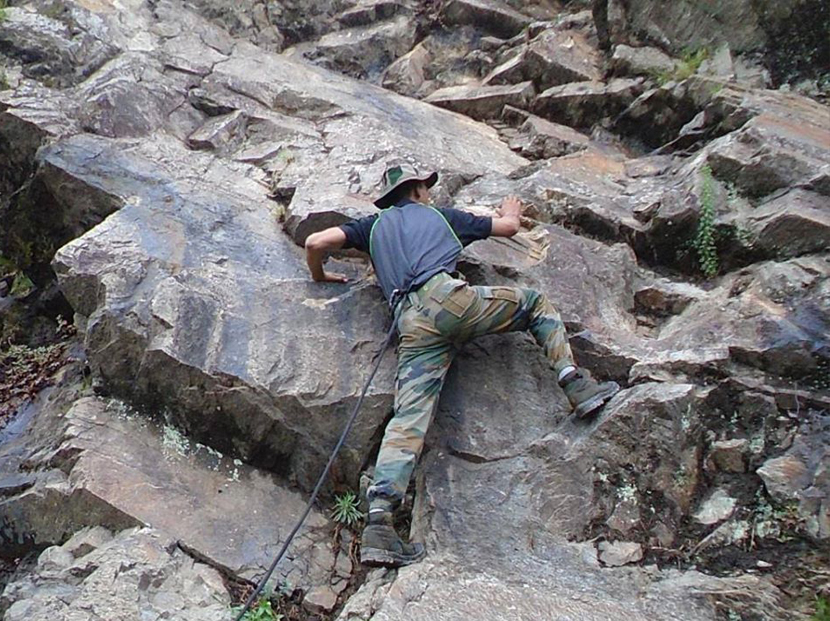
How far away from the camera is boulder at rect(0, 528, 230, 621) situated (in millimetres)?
4613

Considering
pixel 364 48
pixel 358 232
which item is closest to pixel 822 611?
pixel 358 232

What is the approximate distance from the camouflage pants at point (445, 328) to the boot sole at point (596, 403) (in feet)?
1.02

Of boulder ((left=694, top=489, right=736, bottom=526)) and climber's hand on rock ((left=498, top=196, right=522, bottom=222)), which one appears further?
climber's hand on rock ((left=498, top=196, right=522, bottom=222))

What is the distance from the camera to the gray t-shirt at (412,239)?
5723mm

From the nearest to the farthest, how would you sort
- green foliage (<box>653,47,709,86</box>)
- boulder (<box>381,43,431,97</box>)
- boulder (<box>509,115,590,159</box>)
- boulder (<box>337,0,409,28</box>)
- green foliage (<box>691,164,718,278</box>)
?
green foliage (<box>691,164,718,278</box>) → boulder (<box>509,115,590,159</box>) → green foliage (<box>653,47,709,86</box>) → boulder (<box>381,43,431,97</box>) → boulder (<box>337,0,409,28</box>)

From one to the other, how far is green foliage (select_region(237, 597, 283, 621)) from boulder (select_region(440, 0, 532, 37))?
9.31 meters

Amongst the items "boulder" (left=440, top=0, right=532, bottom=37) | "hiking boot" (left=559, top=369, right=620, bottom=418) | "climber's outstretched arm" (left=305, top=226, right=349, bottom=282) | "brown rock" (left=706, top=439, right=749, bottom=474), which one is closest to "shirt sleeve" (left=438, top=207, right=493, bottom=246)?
"climber's outstretched arm" (left=305, top=226, right=349, bottom=282)

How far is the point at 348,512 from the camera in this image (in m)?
5.61

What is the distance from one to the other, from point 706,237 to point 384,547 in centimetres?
414

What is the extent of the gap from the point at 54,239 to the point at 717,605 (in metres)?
6.81

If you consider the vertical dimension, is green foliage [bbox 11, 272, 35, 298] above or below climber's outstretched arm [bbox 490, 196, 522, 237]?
below

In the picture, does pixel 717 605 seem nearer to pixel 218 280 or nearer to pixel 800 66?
pixel 218 280

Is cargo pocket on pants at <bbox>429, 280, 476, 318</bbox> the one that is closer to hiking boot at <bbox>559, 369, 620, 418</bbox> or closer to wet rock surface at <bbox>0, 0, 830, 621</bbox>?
wet rock surface at <bbox>0, 0, 830, 621</bbox>

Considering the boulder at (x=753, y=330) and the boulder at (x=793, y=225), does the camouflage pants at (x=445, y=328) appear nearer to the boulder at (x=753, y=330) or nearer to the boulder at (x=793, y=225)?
the boulder at (x=753, y=330)
